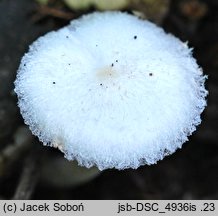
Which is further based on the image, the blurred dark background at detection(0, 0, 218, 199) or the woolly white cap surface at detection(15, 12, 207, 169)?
the blurred dark background at detection(0, 0, 218, 199)

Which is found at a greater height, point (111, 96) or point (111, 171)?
point (111, 96)

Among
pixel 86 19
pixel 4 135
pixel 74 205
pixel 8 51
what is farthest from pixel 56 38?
pixel 74 205

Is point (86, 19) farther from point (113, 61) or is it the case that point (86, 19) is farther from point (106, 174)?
point (106, 174)

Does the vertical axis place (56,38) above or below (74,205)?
above

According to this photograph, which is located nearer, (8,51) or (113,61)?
(113,61)

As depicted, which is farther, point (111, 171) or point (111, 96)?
point (111, 171)
